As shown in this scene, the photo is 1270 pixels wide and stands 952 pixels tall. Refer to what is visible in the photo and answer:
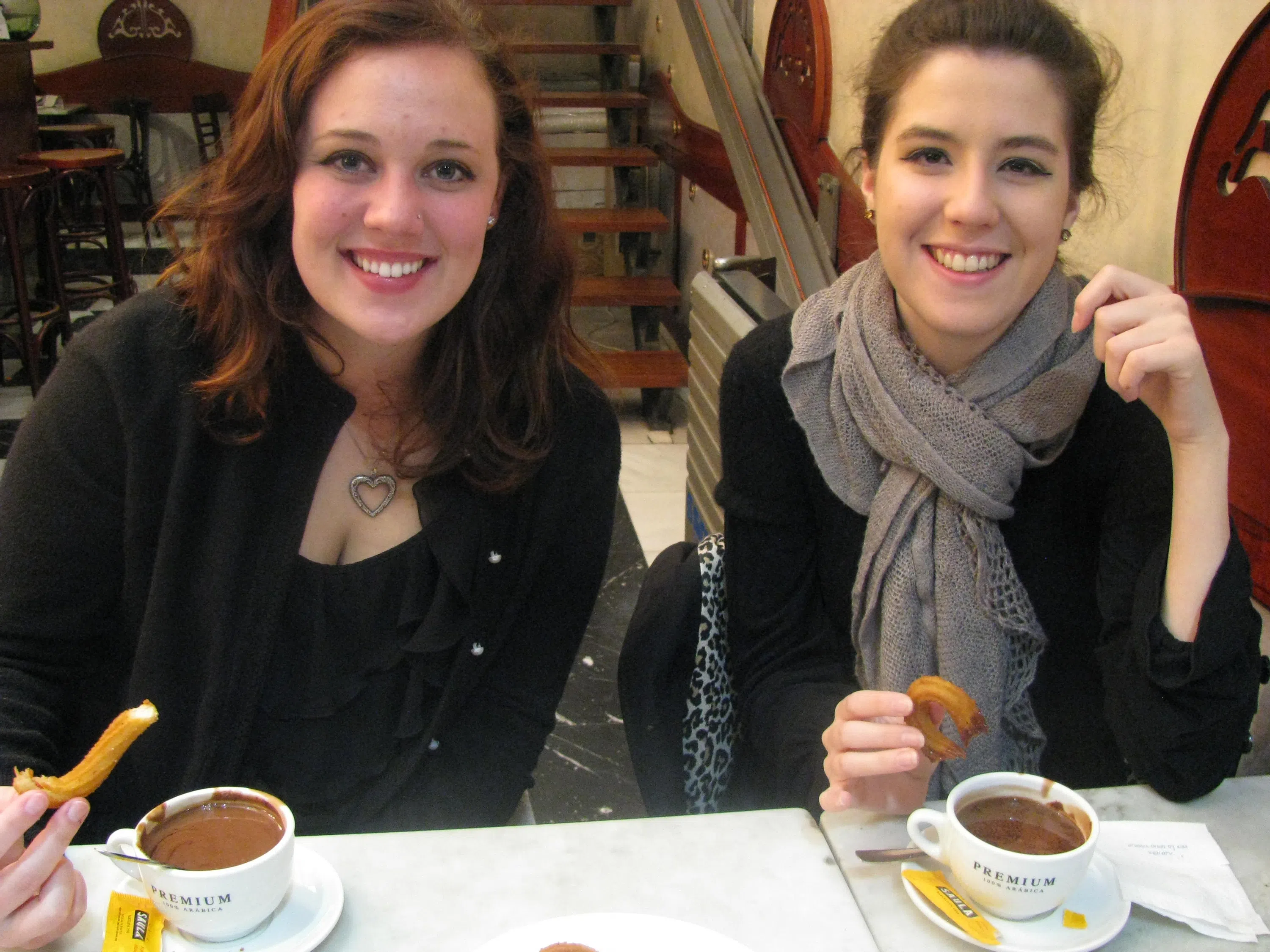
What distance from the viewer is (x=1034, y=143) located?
49.4 inches

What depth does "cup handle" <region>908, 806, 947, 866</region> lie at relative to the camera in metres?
0.95

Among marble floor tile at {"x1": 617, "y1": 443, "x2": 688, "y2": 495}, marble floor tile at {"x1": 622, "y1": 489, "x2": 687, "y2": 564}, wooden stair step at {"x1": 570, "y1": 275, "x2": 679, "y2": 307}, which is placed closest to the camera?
marble floor tile at {"x1": 622, "y1": 489, "x2": 687, "y2": 564}

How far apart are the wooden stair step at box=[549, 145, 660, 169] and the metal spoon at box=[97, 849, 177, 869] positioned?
4.49 meters

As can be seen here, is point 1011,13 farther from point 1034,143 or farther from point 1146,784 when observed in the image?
point 1146,784

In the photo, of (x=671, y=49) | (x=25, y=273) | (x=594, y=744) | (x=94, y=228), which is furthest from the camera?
(x=94, y=228)

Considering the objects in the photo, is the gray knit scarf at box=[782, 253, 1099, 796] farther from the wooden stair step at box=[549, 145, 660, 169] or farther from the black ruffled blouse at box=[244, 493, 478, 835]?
the wooden stair step at box=[549, 145, 660, 169]

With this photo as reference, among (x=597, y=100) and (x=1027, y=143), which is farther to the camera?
(x=597, y=100)

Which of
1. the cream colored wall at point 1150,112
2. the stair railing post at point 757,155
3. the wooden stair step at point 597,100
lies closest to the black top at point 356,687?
the cream colored wall at point 1150,112

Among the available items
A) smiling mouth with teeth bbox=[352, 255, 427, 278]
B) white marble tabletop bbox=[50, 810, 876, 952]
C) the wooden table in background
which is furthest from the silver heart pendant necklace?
the wooden table in background

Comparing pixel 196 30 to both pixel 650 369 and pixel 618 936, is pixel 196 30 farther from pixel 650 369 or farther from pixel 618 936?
pixel 618 936

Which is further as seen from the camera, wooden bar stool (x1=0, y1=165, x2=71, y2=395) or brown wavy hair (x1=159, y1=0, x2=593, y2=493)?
wooden bar stool (x1=0, y1=165, x2=71, y2=395)

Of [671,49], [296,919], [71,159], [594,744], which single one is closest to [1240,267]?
[296,919]

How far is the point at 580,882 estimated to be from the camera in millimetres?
963

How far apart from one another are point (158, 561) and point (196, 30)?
8216 mm
